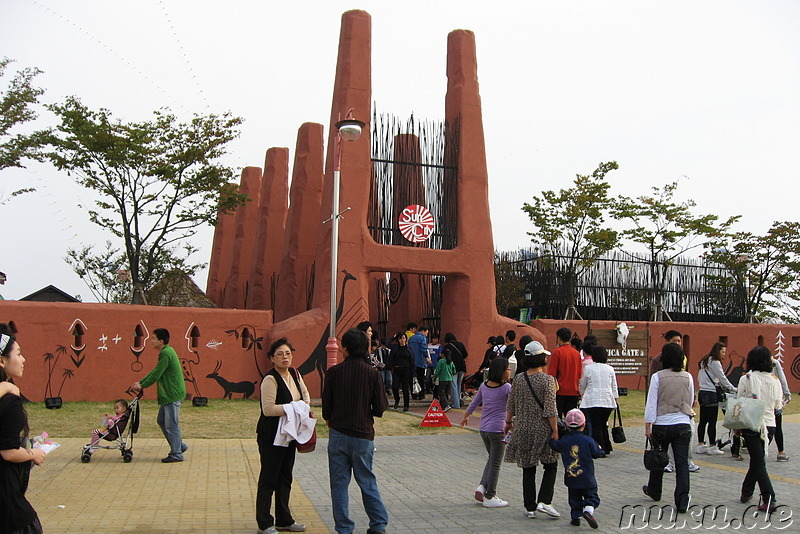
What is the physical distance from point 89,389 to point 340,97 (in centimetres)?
985

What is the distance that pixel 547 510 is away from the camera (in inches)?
→ 292

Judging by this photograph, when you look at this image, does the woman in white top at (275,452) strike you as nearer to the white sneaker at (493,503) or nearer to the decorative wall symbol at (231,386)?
the white sneaker at (493,503)

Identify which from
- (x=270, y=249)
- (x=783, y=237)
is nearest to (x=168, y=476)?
(x=270, y=249)

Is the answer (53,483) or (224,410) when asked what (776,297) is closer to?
(224,410)

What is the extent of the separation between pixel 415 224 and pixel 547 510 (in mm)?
15172

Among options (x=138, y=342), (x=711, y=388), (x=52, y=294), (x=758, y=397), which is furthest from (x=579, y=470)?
(x=52, y=294)

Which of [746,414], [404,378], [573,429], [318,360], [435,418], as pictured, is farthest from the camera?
[318,360]

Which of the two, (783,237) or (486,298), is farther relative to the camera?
(783,237)

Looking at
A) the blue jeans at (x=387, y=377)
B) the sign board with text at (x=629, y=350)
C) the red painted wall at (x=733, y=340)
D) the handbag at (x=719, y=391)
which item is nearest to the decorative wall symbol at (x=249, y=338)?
the blue jeans at (x=387, y=377)

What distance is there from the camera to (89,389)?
58.4 feet

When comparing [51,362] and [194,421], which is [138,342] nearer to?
[51,362]

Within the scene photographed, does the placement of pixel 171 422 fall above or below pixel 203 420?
above

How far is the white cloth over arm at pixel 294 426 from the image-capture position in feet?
21.8

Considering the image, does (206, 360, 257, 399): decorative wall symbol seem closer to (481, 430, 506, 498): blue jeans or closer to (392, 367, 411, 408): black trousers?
(392, 367, 411, 408): black trousers
